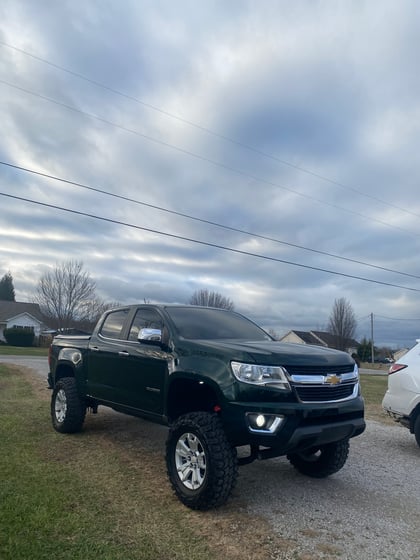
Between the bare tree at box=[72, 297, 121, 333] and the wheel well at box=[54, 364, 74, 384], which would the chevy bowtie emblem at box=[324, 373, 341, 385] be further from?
the bare tree at box=[72, 297, 121, 333]

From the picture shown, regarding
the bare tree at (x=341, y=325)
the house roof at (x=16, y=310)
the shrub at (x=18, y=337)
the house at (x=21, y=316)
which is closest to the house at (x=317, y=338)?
the bare tree at (x=341, y=325)

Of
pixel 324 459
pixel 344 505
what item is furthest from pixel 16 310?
pixel 344 505

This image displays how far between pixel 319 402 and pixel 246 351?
84 cm

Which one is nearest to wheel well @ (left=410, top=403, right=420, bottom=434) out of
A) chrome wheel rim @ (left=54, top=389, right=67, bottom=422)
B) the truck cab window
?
the truck cab window

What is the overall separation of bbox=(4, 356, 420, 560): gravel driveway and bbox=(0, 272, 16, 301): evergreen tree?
87.0m

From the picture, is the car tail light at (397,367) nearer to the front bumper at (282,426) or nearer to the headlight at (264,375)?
the front bumper at (282,426)

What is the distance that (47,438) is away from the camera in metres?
6.48

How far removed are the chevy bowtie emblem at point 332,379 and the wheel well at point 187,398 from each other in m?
1.13

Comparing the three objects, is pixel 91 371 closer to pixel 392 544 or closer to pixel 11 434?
pixel 11 434

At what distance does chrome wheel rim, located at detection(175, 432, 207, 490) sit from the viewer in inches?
164

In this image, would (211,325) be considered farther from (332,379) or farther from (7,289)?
(7,289)

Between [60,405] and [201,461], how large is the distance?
11.7 feet

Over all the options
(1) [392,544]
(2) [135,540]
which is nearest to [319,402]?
(1) [392,544]

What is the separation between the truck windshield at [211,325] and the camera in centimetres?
516
